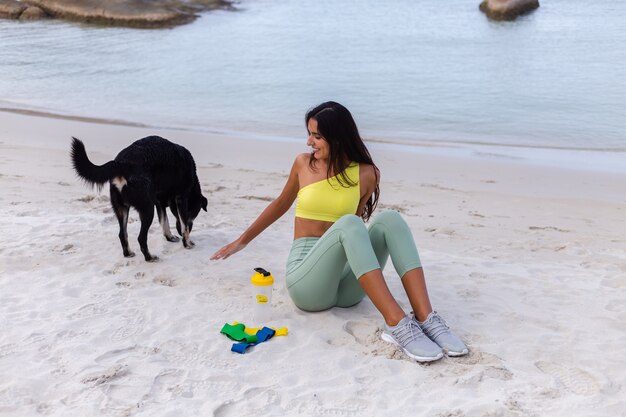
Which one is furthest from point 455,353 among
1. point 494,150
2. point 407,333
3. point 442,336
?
point 494,150

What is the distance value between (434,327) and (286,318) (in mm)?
854

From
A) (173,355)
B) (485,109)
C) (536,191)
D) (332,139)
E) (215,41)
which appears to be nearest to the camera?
(173,355)

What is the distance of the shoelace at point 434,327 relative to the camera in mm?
3295

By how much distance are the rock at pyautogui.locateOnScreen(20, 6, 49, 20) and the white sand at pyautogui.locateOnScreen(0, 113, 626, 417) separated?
1825 centimetres

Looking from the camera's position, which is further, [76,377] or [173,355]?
[173,355]

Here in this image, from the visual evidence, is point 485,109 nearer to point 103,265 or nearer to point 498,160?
point 498,160

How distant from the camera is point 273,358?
3262mm

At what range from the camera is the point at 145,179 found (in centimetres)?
436

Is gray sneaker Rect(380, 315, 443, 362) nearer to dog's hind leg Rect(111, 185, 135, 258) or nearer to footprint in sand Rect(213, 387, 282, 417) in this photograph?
footprint in sand Rect(213, 387, 282, 417)

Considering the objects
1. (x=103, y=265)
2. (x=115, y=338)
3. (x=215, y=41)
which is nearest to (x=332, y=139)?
(x=115, y=338)

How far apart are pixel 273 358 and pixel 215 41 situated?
715 inches

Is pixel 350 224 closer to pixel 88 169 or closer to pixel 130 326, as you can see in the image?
pixel 130 326

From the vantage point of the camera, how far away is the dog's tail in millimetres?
4172

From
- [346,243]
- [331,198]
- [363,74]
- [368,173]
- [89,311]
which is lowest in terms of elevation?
[89,311]
